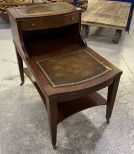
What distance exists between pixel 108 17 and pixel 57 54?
1825 mm

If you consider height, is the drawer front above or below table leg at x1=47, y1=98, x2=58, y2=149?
above

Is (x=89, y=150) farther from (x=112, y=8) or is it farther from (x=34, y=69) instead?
(x=112, y=8)

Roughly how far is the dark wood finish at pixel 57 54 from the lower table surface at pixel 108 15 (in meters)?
1.24

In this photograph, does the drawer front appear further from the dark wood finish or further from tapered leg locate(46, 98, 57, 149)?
tapered leg locate(46, 98, 57, 149)

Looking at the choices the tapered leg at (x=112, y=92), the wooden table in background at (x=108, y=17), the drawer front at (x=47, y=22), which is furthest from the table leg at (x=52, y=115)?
the wooden table in background at (x=108, y=17)

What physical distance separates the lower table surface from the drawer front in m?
1.40

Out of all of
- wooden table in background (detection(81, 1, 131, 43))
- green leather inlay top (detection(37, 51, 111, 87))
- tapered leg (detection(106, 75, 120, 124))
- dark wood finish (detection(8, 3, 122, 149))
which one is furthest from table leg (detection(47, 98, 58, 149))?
wooden table in background (detection(81, 1, 131, 43))

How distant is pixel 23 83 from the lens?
192 centimetres

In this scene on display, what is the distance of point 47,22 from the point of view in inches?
51.2

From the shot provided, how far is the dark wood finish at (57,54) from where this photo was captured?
3.56 ft

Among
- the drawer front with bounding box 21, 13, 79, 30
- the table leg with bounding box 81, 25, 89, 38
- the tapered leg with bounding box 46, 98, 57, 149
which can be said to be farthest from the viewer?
the table leg with bounding box 81, 25, 89, 38

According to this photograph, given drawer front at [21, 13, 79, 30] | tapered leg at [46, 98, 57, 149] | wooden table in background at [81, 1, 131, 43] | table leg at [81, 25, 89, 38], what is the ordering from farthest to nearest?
table leg at [81, 25, 89, 38], wooden table in background at [81, 1, 131, 43], drawer front at [21, 13, 79, 30], tapered leg at [46, 98, 57, 149]

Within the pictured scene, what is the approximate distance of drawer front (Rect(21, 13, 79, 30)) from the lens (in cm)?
126

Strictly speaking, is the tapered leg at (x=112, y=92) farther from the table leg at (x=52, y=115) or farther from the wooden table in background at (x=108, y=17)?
the wooden table in background at (x=108, y=17)
